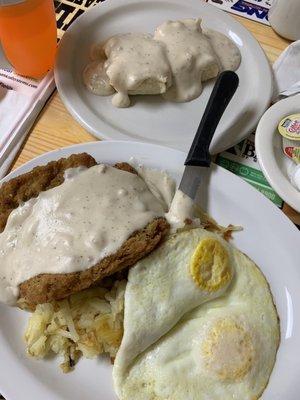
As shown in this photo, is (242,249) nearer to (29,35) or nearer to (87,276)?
(87,276)

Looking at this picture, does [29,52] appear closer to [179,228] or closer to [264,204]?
[179,228]

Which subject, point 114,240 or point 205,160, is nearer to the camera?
point 114,240

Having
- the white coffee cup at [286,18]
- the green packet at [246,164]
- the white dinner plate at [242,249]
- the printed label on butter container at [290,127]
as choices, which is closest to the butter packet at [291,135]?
the printed label on butter container at [290,127]

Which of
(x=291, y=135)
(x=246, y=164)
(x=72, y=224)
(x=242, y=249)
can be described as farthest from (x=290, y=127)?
(x=72, y=224)

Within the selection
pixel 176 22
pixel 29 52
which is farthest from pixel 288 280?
pixel 29 52

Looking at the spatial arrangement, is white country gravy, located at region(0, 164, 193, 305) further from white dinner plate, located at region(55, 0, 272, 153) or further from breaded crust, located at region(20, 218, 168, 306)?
white dinner plate, located at region(55, 0, 272, 153)

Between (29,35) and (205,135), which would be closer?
(205,135)
